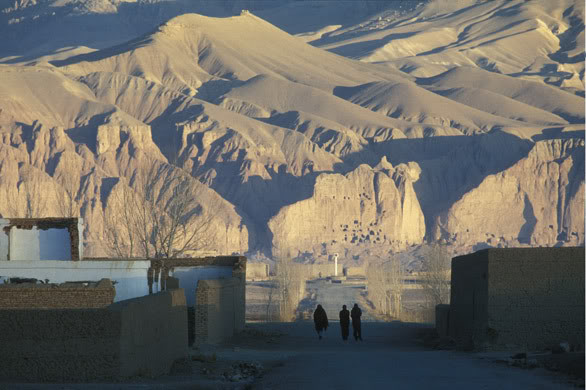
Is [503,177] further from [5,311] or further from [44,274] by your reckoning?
[5,311]

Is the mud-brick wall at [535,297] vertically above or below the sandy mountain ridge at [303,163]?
below

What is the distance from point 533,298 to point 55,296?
31.4 ft

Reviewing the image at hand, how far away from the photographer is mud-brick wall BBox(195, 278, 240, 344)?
3027 cm

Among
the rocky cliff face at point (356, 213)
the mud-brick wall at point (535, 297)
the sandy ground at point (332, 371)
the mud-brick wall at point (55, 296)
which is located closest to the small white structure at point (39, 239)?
the sandy ground at point (332, 371)

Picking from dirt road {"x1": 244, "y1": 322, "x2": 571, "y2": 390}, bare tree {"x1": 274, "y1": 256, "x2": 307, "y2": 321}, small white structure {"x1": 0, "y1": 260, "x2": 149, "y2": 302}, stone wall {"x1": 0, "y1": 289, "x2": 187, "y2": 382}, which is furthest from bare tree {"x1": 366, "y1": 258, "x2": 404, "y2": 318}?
stone wall {"x1": 0, "y1": 289, "x2": 187, "y2": 382}

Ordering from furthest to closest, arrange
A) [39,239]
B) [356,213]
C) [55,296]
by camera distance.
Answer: [356,213] < [39,239] < [55,296]

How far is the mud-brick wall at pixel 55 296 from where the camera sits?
23.0 meters

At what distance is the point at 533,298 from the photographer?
2730cm

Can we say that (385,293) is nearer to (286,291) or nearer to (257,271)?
(286,291)

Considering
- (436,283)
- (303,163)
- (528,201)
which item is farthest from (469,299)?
(303,163)

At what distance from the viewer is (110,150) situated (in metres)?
150

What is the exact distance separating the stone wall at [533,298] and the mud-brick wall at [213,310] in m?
6.19

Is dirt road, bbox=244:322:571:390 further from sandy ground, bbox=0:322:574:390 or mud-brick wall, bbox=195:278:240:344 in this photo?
mud-brick wall, bbox=195:278:240:344

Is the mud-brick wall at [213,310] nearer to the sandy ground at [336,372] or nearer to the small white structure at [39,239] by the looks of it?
the sandy ground at [336,372]
